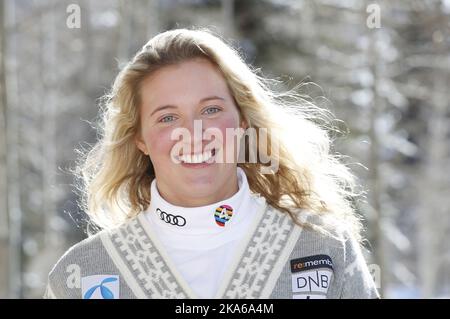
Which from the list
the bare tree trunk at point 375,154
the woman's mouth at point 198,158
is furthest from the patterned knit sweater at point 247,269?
the bare tree trunk at point 375,154

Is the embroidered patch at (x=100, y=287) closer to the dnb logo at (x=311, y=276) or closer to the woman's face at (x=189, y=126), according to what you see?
the woman's face at (x=189, y=126)

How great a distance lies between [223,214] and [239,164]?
400mm

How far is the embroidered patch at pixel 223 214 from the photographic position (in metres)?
2.86

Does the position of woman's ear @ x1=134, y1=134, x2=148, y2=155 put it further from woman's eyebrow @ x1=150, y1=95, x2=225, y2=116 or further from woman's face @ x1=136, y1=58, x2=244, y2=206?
woman's eyebrow @ x1=150, y1=95, x2=225, y2=116

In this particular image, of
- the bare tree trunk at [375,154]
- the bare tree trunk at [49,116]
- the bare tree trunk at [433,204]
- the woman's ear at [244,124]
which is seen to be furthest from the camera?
the bare tree trunk at [433,204]

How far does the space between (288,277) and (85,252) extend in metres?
0.65

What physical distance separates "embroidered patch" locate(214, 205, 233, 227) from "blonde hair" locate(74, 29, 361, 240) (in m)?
0.17

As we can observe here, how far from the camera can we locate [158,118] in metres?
2.87

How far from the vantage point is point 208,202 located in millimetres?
2934

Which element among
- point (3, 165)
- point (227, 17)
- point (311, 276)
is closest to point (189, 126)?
point (311, 276)

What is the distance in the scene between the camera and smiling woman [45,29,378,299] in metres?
2.71

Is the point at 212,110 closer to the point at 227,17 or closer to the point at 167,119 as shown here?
the point at 167,119

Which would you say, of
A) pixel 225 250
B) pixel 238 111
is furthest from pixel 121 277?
pixel 238 111
